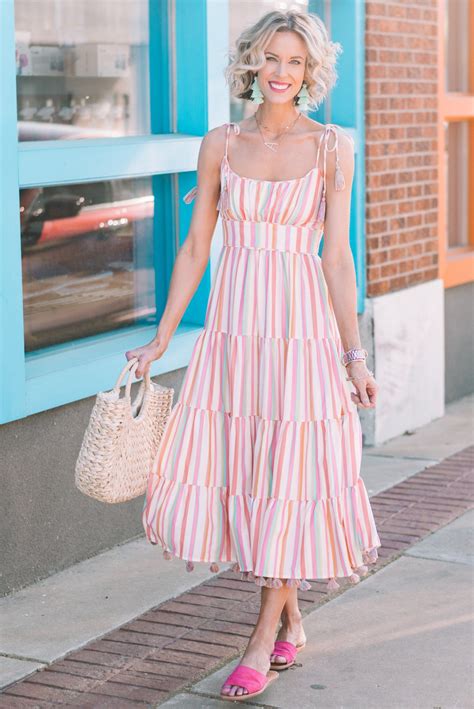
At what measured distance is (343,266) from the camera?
401 centimetres

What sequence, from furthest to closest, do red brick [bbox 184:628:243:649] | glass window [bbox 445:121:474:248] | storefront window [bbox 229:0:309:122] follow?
glass window [bbox 445:121:474:248], storefront window [bbox 229:0:309:122], red brick [bbox 184:628:243:649]

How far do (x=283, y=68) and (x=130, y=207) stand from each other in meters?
2.11

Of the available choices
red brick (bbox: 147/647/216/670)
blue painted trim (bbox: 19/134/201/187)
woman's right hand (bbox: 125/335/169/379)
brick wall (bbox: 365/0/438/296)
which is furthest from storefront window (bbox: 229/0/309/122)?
red brick (bbox: 147/647/216/670)

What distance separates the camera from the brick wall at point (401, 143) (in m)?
7.21

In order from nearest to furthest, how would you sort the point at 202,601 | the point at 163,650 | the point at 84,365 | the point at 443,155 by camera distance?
the point at 163,650 < the point at 202,601 < the point at 84,365 < the point at 443,155

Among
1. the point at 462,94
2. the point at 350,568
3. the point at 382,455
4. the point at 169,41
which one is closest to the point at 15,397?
the point at 350,568

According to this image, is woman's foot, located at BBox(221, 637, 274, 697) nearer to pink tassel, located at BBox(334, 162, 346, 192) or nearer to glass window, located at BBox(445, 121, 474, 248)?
pink tassel, located at BBox(334, 162, 346, 192)

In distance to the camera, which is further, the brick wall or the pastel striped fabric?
the brick wall

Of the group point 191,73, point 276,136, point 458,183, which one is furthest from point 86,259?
point 458,183

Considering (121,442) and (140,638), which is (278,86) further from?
(140,638)

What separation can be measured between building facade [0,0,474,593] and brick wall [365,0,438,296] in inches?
0.5

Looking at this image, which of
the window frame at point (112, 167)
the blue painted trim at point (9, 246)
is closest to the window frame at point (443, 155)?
the window frame at point (112, 167)

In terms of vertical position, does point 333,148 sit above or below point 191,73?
below

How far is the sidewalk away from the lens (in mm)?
4020
